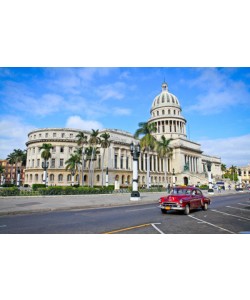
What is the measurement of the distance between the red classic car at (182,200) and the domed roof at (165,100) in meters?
83.2

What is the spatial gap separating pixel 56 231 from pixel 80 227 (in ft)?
2.94

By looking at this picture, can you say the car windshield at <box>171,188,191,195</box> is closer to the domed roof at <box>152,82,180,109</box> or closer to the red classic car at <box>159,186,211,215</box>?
the red classic car at <box>159,186,211,215</box>

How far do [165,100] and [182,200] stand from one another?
291ft

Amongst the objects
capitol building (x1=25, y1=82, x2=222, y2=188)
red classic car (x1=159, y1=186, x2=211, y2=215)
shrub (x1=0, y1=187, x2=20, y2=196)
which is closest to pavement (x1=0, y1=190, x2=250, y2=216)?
shrub (x1=0, y1=187, x2=20, y2=196)

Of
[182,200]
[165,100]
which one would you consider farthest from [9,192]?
[165,100]

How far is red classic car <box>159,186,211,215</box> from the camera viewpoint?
11.2 m

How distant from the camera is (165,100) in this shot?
9512 cm

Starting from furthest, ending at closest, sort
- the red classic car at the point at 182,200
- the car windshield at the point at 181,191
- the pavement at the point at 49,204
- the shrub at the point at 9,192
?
the shrub at the point at 9,192, the pavement at the point at 49,204, the car windshield at the point at 181,191, the red classic car at the point at 182,200

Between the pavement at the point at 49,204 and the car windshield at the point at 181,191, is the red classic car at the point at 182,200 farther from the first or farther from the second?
the pavement at the point at 49,204

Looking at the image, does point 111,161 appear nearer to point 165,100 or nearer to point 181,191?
point 165,100

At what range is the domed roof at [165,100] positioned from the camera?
3682 inches

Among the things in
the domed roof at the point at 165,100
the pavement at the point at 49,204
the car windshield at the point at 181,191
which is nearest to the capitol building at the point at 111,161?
the domed roof at the point at 165,100

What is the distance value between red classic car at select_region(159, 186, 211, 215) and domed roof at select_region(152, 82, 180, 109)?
83.2 metres

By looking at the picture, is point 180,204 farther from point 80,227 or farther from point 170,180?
point 170,180
